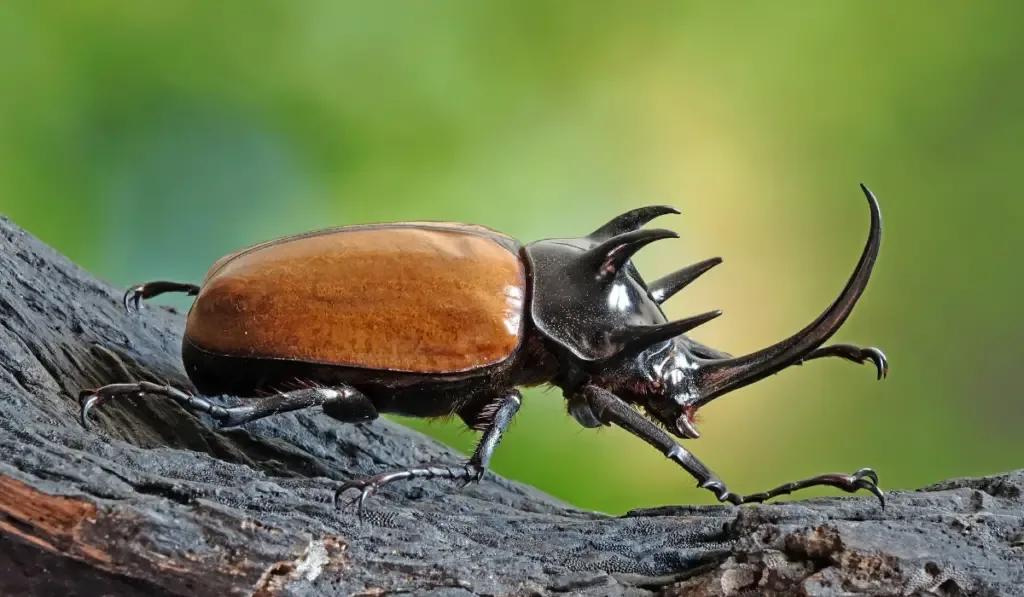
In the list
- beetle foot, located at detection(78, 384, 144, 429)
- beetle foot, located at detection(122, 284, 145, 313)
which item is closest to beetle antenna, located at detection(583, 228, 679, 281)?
beetle foot, located at detection(78, 384, 144, 429)

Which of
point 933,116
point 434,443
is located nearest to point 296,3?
point 434,443

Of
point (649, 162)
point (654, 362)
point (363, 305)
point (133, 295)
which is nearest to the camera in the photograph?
point (363, 305)

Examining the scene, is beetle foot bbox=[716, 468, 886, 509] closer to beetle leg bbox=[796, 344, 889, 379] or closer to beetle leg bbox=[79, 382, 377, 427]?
beetle leg bbox=[796, 344, 889, 379]

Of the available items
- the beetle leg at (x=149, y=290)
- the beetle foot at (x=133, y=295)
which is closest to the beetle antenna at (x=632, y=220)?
the beetle leg at (x=149, y=290)

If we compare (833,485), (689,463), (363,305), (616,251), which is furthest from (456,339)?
(833,485)

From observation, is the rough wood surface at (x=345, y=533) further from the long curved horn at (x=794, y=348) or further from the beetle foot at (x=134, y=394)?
the long curved horn at (x=794, y=348)

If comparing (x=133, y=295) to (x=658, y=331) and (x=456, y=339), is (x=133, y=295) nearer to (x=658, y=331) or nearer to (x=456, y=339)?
(x=456, y=339)
